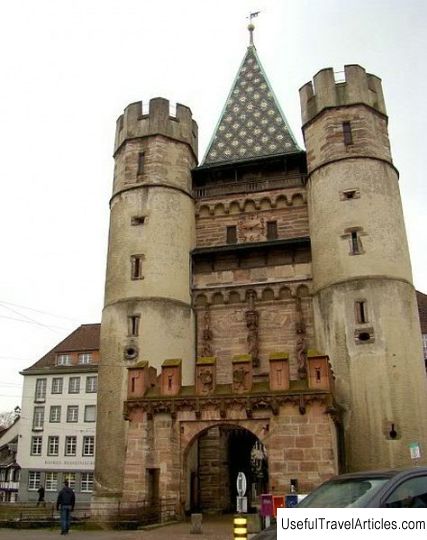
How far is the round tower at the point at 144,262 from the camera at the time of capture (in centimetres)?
2134

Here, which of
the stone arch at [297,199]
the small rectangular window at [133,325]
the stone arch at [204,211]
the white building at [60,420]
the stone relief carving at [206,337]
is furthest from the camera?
the white building at [60,420]

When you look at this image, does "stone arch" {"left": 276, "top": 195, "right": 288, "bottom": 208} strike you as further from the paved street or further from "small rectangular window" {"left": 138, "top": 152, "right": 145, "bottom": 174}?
the paved street

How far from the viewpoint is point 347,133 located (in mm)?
23969

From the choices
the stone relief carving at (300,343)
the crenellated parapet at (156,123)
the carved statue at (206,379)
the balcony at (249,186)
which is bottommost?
the carved statue at (206,379)

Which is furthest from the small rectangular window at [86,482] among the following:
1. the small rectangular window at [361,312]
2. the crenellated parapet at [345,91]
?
the crenellated parapet at [345,91]

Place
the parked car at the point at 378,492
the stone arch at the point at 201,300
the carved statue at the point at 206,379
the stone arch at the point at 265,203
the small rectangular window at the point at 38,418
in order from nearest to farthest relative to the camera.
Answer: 1. the parked car at the point at 378,492
2. the carved statue at the point at 206,379
3. the stone arch at the point at 201,300
4. the stone arch at the point at 265,203
5. the small rectangular window at the point at 38,418

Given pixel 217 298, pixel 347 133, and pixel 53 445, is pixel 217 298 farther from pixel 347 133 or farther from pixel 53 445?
pixel 53 445

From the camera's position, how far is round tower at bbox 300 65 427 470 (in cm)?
1925

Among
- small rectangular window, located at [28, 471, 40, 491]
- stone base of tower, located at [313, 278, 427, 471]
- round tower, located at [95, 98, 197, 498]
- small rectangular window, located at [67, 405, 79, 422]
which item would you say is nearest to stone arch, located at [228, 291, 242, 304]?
round tower, located at [95, 98, 197, 498]

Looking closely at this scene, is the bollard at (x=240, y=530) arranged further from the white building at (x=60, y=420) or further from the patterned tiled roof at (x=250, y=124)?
the white building at (x=60, y=420)

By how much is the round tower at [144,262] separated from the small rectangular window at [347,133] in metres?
6.94

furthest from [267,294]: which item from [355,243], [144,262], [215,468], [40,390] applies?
[40,390]

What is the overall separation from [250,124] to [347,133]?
6.70 m

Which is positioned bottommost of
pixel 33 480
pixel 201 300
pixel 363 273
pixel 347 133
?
pixel 33 480
